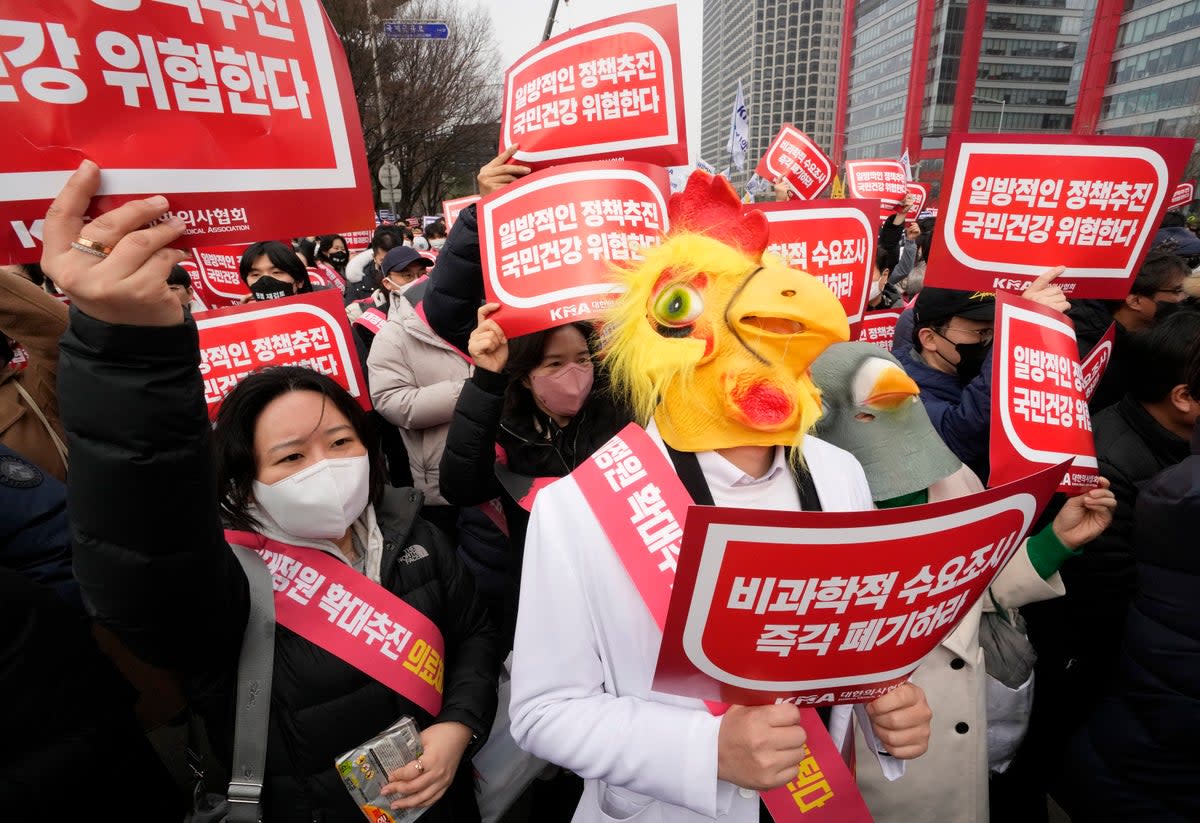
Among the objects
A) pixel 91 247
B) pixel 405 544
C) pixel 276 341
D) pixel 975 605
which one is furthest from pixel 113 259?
pixel 975 605

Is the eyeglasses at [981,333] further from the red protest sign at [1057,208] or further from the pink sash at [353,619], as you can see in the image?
the pink sash at [353,619]

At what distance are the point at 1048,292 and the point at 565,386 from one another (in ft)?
6.37

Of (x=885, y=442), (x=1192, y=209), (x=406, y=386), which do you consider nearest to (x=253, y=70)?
(x=885, y=442)

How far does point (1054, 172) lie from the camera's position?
2.44 m

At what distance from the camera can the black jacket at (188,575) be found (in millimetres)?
949

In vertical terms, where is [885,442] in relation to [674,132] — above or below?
below

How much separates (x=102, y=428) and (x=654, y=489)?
992 mm

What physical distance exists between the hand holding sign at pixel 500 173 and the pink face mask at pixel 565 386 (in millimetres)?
795

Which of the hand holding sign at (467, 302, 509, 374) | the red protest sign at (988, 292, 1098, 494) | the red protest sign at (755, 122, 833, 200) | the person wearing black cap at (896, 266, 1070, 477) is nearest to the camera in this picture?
the red protest sign at (988, 292, 1098, 494)

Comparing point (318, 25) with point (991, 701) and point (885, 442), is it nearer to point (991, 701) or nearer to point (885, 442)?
point (885, 442)

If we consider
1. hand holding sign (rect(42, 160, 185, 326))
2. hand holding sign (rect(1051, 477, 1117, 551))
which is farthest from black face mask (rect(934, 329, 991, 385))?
hand holding sign (rect(42, 160, 185, 326))

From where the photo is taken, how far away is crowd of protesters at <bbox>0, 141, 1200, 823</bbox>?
996mm

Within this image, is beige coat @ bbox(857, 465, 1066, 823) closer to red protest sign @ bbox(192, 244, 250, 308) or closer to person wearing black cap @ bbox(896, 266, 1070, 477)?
person wearing black cap @ bbox(896, 266, 1070, 477)

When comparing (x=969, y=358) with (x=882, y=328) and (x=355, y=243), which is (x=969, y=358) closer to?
(x=882, y=328)
